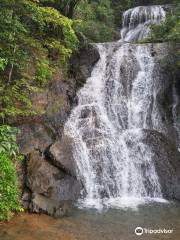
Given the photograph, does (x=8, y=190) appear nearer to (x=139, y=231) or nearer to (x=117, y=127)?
(x=139, y=231)

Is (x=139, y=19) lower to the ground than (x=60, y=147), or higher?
higher

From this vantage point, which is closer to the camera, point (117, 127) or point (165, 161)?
point (165, 161)

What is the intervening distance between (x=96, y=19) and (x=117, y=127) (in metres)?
14.2

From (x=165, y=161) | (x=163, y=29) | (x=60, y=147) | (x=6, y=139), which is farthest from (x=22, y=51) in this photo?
(x=163, y=29)

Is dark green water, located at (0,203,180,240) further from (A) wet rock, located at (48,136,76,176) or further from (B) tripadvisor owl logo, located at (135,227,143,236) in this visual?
(A) wet rock, located at (48,136,76,176)

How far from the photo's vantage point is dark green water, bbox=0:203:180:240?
10391 mm

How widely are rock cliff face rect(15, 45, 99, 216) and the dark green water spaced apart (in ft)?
2.14

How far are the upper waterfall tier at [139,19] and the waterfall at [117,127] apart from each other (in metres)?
8.03

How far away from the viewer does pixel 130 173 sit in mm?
14977

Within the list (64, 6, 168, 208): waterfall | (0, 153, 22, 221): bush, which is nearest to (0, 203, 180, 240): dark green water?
(0, 153, 22, 221): bush

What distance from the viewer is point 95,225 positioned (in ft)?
37.0

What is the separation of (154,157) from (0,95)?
271 inches

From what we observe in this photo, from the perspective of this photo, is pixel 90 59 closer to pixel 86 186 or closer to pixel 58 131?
pixel 58 131

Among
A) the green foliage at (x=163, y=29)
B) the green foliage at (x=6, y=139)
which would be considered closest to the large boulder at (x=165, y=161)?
the green foliage at (x=163, y=29)
